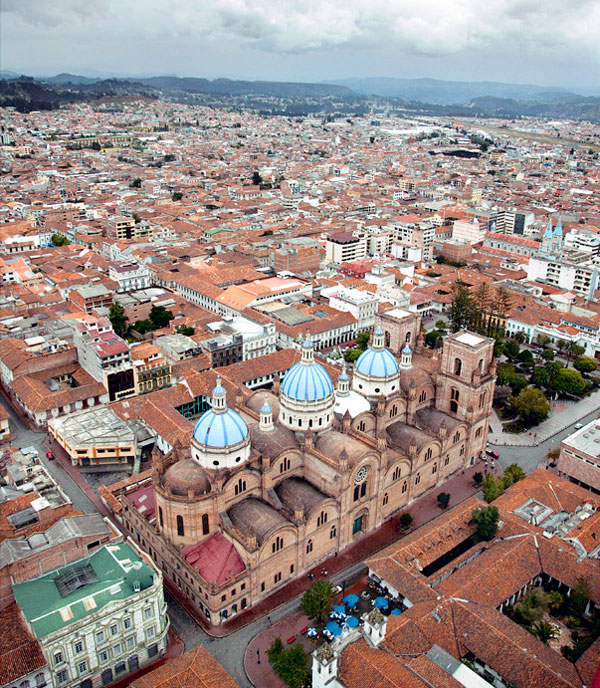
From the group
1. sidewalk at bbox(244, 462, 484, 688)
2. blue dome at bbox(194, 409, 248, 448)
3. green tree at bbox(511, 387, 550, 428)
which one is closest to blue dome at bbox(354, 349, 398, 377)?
sidewalk at bbox(244, 462, 484, 688)

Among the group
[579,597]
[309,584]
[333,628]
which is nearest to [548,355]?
[579,597]

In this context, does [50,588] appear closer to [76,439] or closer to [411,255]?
[76,439]

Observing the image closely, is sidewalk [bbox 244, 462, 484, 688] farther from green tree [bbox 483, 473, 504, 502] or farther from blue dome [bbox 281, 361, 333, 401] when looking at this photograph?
blue dome [bbox 281, 361, 333, 401]

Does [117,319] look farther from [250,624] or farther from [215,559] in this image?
[250,624]

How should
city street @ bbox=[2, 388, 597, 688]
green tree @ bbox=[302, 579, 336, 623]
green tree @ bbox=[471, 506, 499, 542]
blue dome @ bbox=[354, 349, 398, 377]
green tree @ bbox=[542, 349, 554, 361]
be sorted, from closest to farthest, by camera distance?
city street @ bbox=[2, 388, 597, 688] → green tree @ bbox=[302, 579, 336, 623] → green tree @ bbox=[471, 506, 499, 542] → blue dome @ bbox=[354, 349, 398, 377] → green tree @ bbox=[542, 349, 554, 361]

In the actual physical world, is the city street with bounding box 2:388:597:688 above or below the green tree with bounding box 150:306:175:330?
below

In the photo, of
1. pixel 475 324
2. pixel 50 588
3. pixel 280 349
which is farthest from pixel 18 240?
pixel 50 588

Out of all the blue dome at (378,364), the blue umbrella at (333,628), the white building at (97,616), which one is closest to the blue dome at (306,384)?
the blue dome at (378,364)

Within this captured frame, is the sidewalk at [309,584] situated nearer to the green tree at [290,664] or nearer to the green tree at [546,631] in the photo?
the green tree at [290,664]
